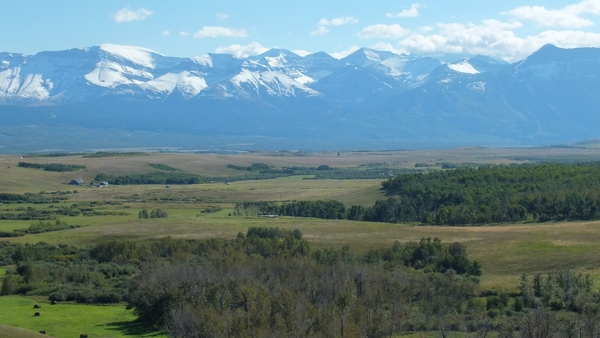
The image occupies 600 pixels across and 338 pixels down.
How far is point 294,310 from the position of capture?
44.1 m

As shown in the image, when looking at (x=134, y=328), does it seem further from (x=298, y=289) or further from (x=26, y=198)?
(x=26, y=198)

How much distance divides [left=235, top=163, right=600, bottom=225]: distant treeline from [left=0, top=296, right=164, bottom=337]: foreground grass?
46.3m

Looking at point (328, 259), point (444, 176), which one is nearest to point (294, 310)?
point (328, 259)

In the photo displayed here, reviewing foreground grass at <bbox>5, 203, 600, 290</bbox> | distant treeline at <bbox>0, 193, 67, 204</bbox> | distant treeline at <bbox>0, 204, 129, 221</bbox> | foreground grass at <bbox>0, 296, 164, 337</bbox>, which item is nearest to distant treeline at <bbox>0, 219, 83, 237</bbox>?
foreground grass at <bbox>5, 203, 600, 290</bbox>

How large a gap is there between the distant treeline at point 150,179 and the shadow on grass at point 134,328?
129m

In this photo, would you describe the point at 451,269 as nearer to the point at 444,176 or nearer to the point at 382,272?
the point at 382,272

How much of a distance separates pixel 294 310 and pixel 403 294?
1179 centimetres

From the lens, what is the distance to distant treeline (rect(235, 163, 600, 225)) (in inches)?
3666

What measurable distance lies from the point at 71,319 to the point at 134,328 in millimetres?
4817

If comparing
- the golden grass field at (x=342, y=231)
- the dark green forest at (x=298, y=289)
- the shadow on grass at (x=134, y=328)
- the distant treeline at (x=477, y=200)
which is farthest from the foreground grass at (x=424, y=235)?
the shadow on grass at (x=134, y=328)

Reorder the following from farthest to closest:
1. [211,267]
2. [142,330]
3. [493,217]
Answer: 1. [493,217]
2. [211,267]
3. [142,330]

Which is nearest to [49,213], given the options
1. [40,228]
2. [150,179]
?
[40,228]

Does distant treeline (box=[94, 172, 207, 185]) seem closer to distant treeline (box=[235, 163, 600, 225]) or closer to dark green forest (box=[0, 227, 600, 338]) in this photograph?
distant treeline (box=[235, 163, 600, 225])

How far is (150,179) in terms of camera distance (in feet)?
607
